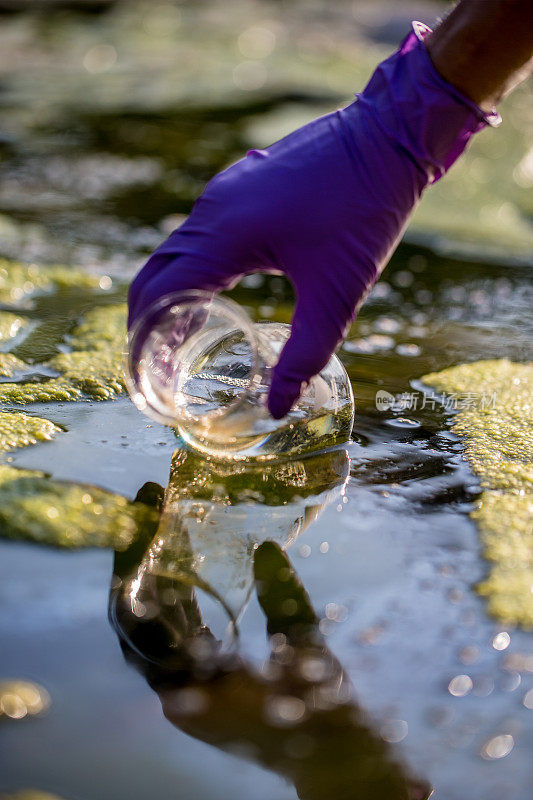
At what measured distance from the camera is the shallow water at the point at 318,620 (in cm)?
82

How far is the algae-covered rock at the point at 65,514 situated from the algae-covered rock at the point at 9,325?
55 centimetres

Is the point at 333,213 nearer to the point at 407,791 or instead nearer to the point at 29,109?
the point at 407,791

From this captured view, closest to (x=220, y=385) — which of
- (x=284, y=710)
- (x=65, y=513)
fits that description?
(x=65, y=513)

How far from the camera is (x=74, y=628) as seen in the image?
0.96 m

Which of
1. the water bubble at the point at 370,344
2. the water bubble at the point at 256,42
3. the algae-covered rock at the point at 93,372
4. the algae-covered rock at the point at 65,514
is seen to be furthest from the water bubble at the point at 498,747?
the water bubble at the point at 256,42

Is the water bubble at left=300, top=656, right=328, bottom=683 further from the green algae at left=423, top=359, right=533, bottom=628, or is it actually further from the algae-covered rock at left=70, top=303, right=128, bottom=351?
the algae-covered rock at left=70, top=303, right=128, bottom=351

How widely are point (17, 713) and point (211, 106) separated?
3585 millimetres

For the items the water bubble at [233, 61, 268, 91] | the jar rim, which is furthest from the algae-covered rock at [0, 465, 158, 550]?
the water bubble at [233, 61, 268, 91]

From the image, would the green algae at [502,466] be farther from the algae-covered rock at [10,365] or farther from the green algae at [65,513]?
the algae-covered rock at [10,365]

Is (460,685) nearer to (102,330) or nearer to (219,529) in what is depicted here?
(219,529)

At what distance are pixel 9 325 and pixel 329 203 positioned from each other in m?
0.88

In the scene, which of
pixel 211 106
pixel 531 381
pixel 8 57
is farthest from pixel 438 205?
pixel 8 57

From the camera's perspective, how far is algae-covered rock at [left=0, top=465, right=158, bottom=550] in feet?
3.66

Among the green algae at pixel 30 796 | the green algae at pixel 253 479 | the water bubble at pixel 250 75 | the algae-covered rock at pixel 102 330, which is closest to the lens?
the green algae at pixel 30 796
